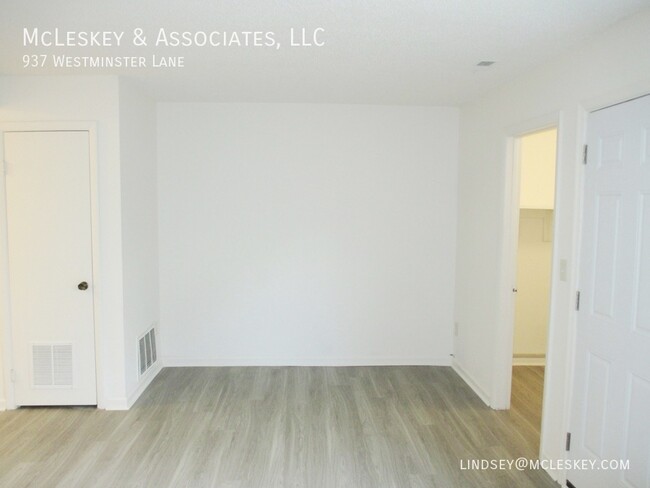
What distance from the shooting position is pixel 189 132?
3.94 meters

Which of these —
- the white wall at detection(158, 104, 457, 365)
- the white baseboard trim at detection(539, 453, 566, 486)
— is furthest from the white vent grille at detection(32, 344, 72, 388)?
the white baseboard trim at detection(539, 453, 566, 486)

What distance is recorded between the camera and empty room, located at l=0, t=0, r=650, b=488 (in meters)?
2.12

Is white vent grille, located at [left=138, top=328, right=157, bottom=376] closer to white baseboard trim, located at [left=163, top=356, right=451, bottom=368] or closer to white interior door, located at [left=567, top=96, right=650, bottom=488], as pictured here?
white baseboard trim, located at [left=163, top=356, right=451, bottom=368]

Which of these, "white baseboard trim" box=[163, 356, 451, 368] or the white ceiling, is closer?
the white ceiling

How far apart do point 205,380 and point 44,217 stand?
1917 mm

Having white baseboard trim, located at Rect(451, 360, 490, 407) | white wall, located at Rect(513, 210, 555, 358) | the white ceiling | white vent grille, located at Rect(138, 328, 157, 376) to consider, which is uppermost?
the white ceiling

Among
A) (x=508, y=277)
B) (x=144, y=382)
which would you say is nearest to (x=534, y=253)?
(x=508, y=277)

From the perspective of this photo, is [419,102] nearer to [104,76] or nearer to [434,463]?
[104,76]

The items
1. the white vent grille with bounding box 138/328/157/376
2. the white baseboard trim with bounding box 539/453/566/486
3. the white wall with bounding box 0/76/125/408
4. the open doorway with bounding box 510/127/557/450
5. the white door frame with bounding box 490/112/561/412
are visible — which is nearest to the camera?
the white baseboard trim with bounding box 539/453/566/486

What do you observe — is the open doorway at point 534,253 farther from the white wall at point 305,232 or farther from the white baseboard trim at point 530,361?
the white wall at point 305,232

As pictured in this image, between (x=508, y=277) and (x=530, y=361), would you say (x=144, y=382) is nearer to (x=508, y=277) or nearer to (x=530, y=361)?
(x=508, y=277)

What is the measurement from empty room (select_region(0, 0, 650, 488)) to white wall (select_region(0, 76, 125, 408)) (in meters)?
0.02

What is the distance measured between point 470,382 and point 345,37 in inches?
122

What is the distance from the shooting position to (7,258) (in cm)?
312
